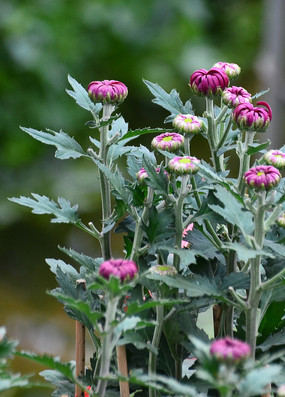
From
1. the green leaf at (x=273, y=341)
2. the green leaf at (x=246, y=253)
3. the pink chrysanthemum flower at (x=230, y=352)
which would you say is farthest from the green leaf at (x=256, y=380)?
the green leaf at (x=273, y=341)

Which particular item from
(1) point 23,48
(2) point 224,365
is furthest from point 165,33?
(2) point 224,365

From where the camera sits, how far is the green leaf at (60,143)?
2.55 ft

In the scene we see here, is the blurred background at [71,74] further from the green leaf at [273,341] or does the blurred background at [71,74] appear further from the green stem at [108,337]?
the green stem at [108,337]

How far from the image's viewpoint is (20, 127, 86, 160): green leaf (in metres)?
0.78

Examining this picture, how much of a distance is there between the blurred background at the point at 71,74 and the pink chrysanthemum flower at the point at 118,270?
1.90m

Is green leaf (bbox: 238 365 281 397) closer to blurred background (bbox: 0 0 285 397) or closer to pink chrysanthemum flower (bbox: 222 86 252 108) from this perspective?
pink chrysanthemum flower (bbox: 222 86 252 108)

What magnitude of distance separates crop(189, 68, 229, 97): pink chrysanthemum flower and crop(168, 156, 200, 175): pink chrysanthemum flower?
10cm

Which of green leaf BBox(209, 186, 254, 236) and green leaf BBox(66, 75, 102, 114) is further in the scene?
green leaf BBox(66, 75, 102, 114)

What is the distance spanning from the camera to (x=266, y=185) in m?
0.63

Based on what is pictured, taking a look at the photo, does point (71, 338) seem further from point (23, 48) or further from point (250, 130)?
point (250, 130)

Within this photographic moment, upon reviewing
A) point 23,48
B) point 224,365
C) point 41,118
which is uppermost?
point 23,48

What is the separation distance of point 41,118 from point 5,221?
426mm

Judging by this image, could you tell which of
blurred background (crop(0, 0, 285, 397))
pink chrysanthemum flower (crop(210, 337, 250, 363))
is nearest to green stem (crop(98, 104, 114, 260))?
pink chrysanthemum flower (crop(210, 337, 250, 363))

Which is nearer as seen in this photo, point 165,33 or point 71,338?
point 71,338
